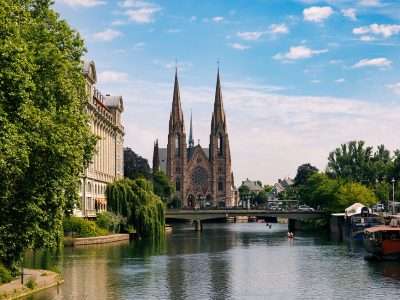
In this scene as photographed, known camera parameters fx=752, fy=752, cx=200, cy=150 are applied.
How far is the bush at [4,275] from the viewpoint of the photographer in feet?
120

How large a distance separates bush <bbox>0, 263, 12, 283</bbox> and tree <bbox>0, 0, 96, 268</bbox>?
0.66 meters

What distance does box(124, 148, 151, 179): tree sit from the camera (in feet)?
483

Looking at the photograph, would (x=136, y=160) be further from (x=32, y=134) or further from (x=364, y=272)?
(x=32, y=134)

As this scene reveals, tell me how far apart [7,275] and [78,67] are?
35.9ft

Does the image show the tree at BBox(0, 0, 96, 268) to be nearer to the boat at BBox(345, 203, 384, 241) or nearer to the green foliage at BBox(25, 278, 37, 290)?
the green foliage at BBox(25, 278, 37, 290)

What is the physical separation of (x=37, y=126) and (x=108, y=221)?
55.4 metres

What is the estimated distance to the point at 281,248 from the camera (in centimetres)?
7788

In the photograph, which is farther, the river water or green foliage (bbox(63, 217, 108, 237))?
green foliage (bbox(63, 217, 108, 237))

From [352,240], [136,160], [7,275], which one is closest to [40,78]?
[7,275]

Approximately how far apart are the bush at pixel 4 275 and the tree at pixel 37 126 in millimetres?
658

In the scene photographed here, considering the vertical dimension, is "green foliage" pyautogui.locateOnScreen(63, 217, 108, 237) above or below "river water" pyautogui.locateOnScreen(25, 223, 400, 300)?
above

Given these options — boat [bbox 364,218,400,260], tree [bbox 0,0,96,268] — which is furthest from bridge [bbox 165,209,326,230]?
tree [bbox 0,0,96,268]

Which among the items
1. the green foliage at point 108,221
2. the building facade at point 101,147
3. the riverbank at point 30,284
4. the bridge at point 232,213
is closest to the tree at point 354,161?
the bridge at point 232,213

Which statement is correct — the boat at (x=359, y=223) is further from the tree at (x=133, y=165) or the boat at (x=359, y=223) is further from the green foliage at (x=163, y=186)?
the green foliage at (x=163, y=186)
